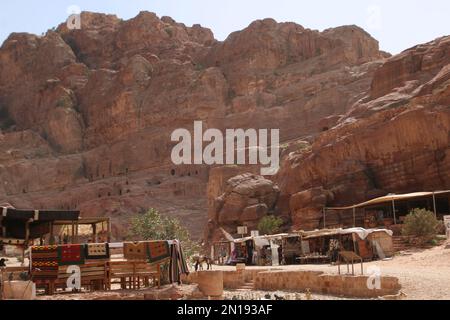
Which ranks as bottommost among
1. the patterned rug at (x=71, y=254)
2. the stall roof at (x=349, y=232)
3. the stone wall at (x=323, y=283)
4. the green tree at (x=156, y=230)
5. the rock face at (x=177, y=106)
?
the stone wall at (x=323, y=283)

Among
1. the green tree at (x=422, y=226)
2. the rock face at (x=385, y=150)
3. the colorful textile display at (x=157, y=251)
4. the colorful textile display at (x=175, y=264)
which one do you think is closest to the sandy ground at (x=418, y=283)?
the colorful textile display at (x=157, y=251)

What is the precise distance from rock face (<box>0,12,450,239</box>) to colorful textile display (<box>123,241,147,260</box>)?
2349cm

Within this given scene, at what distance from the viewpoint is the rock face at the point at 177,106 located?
41.1 meters

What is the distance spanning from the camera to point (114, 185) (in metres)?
71.0

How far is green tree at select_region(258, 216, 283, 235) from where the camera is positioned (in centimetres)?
3569

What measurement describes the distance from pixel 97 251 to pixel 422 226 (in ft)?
50.7

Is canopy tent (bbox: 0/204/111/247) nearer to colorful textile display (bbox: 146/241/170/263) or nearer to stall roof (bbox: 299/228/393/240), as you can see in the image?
colorful textile display (bbox: 146/241/170/263)

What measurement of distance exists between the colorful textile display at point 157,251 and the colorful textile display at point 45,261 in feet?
8.55

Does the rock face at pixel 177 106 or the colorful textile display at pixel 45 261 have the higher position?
the rock face at pixel 177 106

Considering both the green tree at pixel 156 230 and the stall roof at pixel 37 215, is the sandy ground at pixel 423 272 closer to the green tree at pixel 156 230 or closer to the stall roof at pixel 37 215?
the stall roof at pixel 37 215

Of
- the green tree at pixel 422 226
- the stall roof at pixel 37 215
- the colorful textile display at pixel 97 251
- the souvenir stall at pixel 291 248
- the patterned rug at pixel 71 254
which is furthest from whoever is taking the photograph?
the souvenir stall at pixel 291 248

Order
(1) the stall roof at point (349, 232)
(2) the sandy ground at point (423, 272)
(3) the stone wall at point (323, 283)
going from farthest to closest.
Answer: (1) the stall roof at point (349, 232), (3) the stone wall at point (323, 283), (2) the sandy ground at point (423, 272)

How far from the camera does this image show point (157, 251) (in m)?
16.2

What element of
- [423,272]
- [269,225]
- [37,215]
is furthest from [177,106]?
[423,272]
